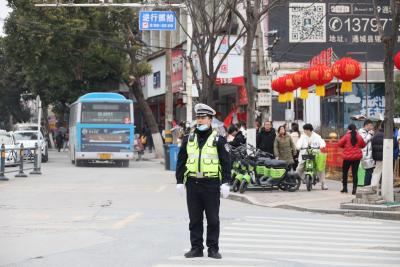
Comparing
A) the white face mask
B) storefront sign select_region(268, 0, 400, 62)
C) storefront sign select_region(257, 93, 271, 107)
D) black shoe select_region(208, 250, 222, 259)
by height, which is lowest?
black shoe select_region(208, 250, 222, 259)

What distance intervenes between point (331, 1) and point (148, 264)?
1344 inches

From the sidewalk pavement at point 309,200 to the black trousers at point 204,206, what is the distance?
21.6ft

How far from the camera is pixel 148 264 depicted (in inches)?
366

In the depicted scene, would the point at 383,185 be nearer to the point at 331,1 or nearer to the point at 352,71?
the point at 352,71

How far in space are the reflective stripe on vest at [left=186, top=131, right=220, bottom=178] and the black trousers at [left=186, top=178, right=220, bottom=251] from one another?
0.35ft

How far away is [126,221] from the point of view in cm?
1381

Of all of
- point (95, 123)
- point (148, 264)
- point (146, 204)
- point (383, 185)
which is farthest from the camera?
point (95, 123)

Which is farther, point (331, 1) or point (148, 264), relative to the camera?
point (331, 1)

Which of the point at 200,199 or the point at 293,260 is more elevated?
the point at 200,199

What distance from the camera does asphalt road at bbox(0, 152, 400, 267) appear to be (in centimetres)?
979

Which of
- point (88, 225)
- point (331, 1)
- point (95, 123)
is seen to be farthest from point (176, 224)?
point (331, 1)

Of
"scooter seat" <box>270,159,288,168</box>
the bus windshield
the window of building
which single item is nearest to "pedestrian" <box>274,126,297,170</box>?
"scooter seat" <box>270,159,288,168</box>

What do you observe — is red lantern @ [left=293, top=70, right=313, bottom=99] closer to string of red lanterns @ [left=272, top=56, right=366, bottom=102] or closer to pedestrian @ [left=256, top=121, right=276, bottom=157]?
string of red lanterns @ [left=272, top=56, right=366, bottom=102]

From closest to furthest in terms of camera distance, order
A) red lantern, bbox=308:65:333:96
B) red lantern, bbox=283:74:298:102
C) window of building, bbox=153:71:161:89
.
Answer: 1. red lantern, bbox=308:65:333:96
2. red lantern, bbox=283:74:298:102
3. window of building, bbox=153:71:161:89
